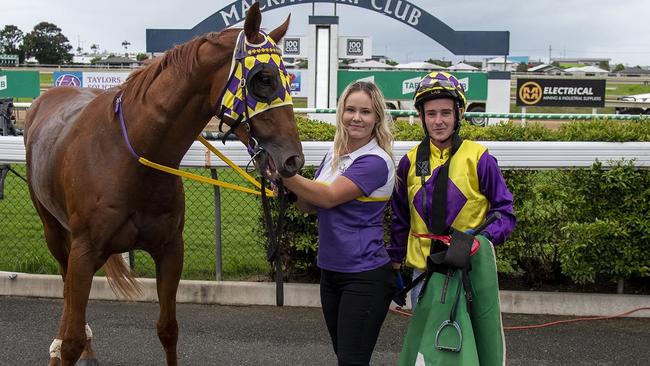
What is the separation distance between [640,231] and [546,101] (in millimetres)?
17556

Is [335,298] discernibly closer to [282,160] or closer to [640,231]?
[282,160]

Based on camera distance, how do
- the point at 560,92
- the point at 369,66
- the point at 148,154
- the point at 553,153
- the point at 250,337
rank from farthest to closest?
the point at 369,66, the point at 560,92, the point at 553,153, the point at 250,337, the point at 148,154

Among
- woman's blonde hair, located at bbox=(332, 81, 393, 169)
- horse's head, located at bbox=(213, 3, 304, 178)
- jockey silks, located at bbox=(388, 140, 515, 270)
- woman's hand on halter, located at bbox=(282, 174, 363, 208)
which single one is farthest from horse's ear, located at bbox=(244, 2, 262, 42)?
jockey silks, located at bbox=(388, 140, 515, 270)

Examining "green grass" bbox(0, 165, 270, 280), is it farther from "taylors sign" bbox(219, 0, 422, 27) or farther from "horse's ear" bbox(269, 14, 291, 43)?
"taylors sign" bbox(219, 0, 422, 27)

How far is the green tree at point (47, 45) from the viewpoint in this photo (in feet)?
248

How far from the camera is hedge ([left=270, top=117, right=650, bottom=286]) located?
494cm

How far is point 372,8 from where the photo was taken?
1823cm

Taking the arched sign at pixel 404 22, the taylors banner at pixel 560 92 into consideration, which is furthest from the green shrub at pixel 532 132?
the taylors banner at pixel 560 92

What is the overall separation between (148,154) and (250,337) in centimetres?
186

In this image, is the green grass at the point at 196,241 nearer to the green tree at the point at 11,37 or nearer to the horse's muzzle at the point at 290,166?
the horse's muzzle at the point at 290,166

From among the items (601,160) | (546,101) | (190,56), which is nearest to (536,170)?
(601,160)

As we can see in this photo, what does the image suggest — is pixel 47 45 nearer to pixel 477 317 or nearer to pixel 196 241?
pixel 196 241

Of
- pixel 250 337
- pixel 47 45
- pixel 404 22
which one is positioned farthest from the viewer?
pixel 47 45

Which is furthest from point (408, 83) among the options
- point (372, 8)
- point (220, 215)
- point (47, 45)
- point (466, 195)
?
point (47, 45)
